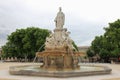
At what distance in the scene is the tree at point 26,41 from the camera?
54.3 metres

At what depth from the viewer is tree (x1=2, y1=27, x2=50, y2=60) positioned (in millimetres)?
54253

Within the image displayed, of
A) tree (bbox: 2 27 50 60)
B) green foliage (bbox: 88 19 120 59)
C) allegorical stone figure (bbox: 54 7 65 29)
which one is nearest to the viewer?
allegorical stone figure (bbox: 54 7 65 29)

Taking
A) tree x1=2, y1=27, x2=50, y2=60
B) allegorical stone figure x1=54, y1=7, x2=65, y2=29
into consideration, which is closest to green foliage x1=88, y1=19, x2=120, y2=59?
tree x1=2, y1=27, x2=50, y2=60

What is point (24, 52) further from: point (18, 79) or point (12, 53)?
point (18, 79)

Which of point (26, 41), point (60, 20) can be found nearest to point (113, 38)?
point (26, 41)

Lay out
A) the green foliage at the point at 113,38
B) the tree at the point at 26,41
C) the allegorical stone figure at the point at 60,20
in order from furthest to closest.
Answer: the tree at the point at 26,41, the green foliage at the point at 113,38, the allegorical stone figure at the point at 60,20

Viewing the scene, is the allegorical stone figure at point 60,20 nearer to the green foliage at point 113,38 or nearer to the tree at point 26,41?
the green foliage at point 113,38

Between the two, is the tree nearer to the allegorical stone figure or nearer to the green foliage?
the green foliage

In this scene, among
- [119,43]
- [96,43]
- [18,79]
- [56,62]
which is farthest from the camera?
[96,43]

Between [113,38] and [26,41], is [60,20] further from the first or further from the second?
[26,41]

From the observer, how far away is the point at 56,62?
21.0 m

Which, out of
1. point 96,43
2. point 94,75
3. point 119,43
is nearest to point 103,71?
point 94,75

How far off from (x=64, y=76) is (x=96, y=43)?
169 feet

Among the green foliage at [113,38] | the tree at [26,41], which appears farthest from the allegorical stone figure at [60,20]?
the tree at [26,41]
